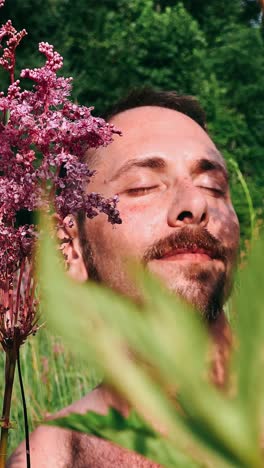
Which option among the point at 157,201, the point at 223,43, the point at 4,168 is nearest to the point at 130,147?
the point at 157,201

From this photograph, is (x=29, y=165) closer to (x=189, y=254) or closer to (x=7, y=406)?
(x=7, y=406)

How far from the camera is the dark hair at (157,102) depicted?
75.8 inches

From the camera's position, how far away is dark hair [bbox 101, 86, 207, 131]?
1.93m

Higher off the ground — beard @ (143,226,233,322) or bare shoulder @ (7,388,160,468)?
beard @ (143,226,233,322)

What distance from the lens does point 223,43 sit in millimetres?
14781

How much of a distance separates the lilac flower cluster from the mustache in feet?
2.01

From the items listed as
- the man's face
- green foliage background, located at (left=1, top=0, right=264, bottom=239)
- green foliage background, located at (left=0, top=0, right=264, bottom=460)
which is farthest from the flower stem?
green foliage background, located at (left=1, top=0, right=264, bottom=239)

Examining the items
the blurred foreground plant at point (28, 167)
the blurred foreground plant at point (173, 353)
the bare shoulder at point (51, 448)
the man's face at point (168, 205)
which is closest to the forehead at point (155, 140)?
the man's face at point (168, 205)

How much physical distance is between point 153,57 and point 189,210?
11390 mm

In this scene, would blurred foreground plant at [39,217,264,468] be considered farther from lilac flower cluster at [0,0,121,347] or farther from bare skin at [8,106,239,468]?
bare skin at [8,106,239,468]

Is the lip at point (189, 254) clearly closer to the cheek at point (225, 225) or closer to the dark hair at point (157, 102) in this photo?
the cheek at point (225, 225)

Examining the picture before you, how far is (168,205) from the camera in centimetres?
147

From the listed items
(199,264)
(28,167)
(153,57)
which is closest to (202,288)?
(199,264)

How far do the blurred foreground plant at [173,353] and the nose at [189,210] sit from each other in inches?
49.9
